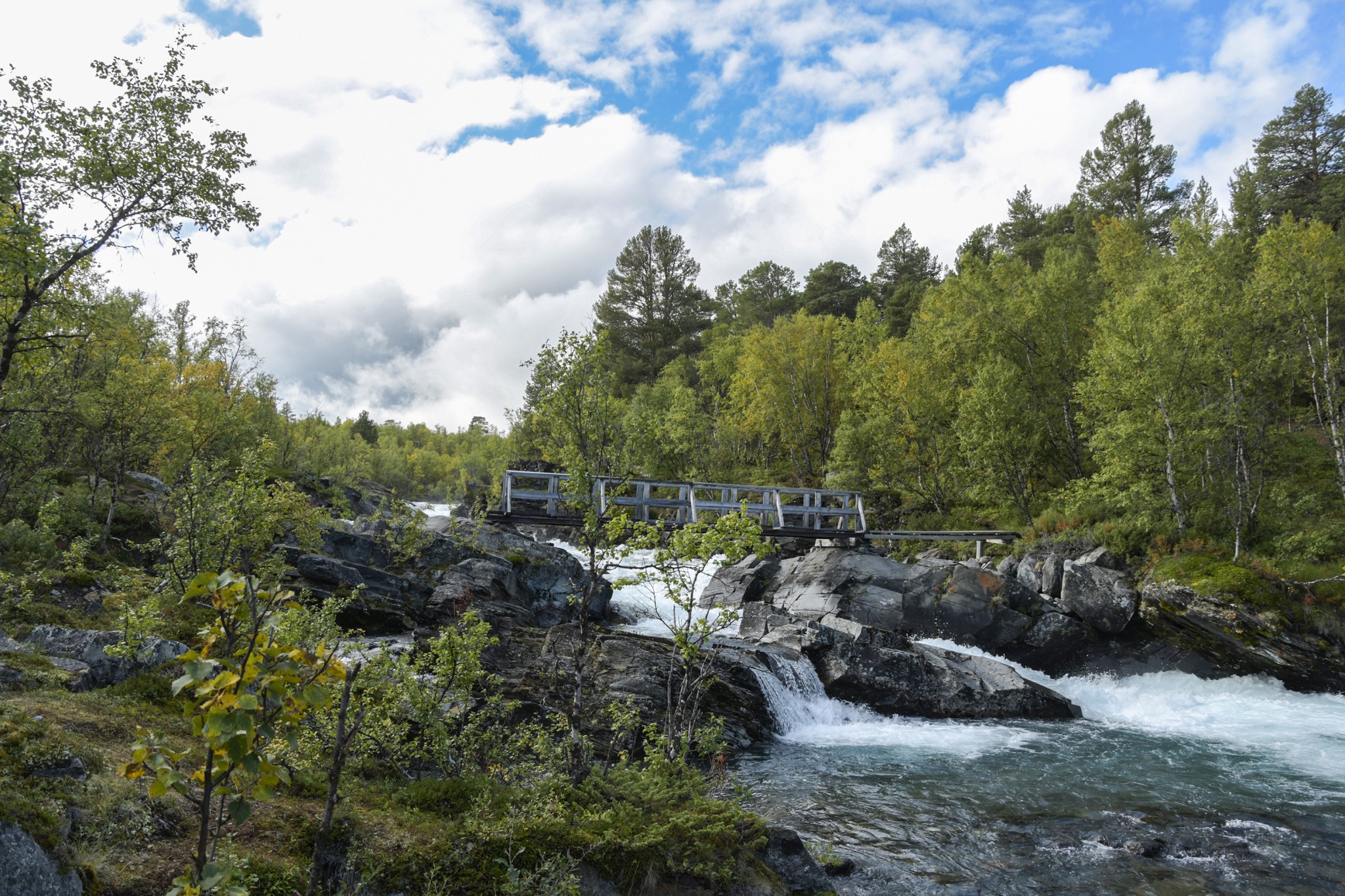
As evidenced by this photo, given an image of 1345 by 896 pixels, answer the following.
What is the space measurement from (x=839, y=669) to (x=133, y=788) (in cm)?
1408

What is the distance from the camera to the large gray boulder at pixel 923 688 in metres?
16.3

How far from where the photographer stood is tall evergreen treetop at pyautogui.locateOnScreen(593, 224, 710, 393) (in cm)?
5812

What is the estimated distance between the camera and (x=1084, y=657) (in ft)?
64.8

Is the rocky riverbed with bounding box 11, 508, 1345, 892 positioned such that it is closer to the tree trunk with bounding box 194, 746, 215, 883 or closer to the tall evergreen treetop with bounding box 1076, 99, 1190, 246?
the tree trunk with bounding box 194, 746, 215, 883

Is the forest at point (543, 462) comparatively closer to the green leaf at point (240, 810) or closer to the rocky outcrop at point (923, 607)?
the green leaf at point (240, 810)

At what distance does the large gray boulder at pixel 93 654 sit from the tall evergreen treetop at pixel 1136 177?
50.6 m

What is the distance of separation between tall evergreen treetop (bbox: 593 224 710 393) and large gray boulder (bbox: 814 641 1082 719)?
43015 mm

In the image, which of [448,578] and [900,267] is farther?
[900,267]

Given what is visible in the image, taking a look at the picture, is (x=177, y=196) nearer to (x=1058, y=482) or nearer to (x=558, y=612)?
(x=558, y=612)

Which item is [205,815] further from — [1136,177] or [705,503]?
[1136,177]

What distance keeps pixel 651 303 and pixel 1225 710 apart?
48.8 meters

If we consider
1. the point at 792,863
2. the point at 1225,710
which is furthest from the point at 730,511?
the point at 792,863

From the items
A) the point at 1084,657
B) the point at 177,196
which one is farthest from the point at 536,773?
the point at 1084,657

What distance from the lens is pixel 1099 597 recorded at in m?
20.0
